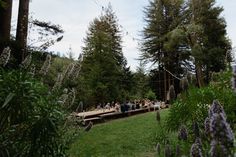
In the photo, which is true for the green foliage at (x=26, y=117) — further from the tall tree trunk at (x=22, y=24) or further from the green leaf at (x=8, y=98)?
the tall tree trunk at (x=22, y=24)

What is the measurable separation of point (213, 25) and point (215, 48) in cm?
332

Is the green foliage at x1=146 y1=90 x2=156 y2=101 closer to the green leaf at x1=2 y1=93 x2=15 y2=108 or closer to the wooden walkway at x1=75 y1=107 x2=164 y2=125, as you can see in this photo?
the wooden walkway at x1=75 y1=107 x2=164 y2=125

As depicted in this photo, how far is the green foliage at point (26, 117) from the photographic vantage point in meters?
3.41

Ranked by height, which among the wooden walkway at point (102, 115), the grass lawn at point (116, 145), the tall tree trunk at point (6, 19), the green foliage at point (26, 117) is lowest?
the grass lawn at point (116, 145)

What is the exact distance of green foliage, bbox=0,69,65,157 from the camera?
3414 millimetres

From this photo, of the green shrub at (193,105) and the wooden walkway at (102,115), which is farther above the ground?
the wooden walkway at (102,115)

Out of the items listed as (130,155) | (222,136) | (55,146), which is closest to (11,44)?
(130,155)

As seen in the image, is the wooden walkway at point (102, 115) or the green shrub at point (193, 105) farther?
the wooden walkway at point (102, 115)

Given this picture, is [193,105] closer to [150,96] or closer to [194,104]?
[194,104]

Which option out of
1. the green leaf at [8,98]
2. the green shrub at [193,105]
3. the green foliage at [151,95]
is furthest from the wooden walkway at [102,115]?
the green foliage at [151,95]

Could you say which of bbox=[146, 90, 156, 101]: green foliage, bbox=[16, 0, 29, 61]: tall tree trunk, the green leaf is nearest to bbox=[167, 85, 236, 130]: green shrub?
the green leaf

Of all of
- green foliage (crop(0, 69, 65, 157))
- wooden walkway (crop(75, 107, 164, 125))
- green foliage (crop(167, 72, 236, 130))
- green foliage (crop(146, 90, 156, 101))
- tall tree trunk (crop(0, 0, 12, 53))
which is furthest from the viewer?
green foliage (crop(146, 90, 156, 101))

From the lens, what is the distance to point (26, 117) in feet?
11.6

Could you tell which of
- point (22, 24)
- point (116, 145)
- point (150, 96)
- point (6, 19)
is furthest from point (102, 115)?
point (150, 96)
